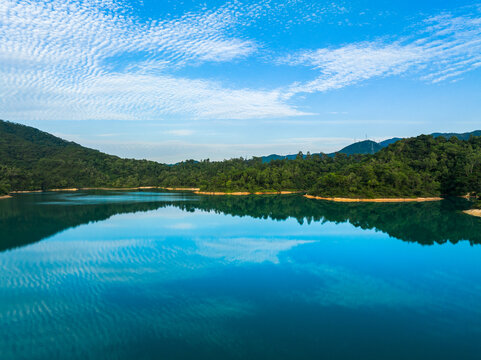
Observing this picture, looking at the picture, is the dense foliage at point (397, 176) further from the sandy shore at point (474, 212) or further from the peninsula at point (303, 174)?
the sandy shore at point (474, 212)

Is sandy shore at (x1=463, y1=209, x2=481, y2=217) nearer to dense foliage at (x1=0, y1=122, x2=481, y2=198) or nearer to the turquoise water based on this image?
dense foliage at (x1=0, y1=122, x2=481, y2=198)

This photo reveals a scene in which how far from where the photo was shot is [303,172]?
433 ft

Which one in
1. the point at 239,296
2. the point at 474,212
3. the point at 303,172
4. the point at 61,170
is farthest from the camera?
the point at 61,170

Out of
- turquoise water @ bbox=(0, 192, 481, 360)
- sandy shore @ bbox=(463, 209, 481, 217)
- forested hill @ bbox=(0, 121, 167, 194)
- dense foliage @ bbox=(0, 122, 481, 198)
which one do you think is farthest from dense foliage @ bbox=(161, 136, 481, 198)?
forested hill @ bbox=(0, 121, 167, 194)

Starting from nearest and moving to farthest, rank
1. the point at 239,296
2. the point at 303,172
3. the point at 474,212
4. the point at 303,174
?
the point at 239,296, the point at 474,212, the point at 303,174, the point at 303,172

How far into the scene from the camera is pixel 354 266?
874 inches

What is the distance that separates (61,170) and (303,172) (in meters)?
119

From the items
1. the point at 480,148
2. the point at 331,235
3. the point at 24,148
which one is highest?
the point at 24,148

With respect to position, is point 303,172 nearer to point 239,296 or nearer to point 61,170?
point 61,170

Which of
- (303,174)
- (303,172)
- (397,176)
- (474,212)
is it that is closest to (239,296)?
(474,212)

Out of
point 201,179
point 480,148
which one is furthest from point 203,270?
point 201,179

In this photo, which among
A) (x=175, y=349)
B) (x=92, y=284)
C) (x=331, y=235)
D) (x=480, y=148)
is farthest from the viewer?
(x=480, y=148)

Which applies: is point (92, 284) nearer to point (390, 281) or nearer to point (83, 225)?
point (390, 281)

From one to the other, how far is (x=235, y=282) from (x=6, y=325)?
35.7 feet
